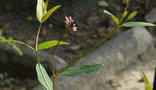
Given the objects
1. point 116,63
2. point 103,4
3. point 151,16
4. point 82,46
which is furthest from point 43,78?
point 103,4

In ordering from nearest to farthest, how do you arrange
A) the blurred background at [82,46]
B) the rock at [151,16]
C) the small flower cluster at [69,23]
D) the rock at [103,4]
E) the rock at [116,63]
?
1. the small flower cluster at [69,23]
2. the rock at [116,63]
3. the blurred background at [82,46]
4. the rock at [151,16]
5. the rock at [103,4]

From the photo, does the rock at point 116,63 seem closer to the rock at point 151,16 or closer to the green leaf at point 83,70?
the rock at point 151,16

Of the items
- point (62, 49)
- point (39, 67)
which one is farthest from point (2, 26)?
point (39, 67)

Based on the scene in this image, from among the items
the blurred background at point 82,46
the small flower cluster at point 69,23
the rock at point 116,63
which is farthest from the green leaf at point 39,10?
the rock at point 116,63

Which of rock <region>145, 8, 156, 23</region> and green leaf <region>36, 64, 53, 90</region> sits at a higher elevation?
green leaf <region>36, 64, 53, 90</region>

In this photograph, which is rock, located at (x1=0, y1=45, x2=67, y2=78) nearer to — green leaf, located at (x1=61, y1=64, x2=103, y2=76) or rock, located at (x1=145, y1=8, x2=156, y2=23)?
rock, located at (x1=145, y1=8, x2=156, y2=23)

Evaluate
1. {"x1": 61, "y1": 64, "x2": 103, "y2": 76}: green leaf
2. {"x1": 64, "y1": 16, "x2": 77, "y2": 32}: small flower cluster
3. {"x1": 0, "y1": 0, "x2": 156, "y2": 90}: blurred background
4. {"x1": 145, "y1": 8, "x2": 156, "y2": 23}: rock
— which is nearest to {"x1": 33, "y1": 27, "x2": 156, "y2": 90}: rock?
{"x1": 0, "y1": 0, "x2": 156, "y2": 90}: blurred background

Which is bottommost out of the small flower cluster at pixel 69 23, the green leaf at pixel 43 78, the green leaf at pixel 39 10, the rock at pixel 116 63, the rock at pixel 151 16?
the rock at pixel 116 63
